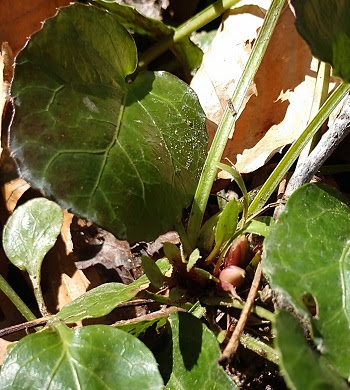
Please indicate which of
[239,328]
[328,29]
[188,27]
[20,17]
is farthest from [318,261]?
[20,17]

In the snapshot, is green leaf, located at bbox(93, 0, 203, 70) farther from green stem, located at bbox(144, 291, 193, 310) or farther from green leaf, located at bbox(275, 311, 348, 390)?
green leaf, located at bbox(275, 311, 348, 390)

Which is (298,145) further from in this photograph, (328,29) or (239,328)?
(239,328)

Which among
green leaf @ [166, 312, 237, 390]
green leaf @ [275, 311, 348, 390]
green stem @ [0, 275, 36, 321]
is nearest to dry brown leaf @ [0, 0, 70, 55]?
green stem @ [0, 275, 36, 321]

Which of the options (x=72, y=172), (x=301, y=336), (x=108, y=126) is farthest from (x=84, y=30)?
(x=301, y=336)

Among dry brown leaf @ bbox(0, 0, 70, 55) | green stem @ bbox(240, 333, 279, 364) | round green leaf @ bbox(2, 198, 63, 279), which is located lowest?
green stem @ bbox(240, 333, 279, 364)

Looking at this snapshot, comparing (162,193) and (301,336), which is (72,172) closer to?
(162,193)

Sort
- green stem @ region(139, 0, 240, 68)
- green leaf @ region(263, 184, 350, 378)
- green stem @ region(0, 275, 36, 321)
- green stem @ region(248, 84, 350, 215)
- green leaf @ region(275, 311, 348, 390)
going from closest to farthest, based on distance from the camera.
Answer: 1. green leaf @ region(275, 311, 348, 390)
2. green leaf @ region(263, 184, 350, 378)
3. green stem @ region(248, 84, 350, 215)
4. green stem @ region(0, 275, 36, 321)
5. green stem @ region(139, 0, 240, 68)
